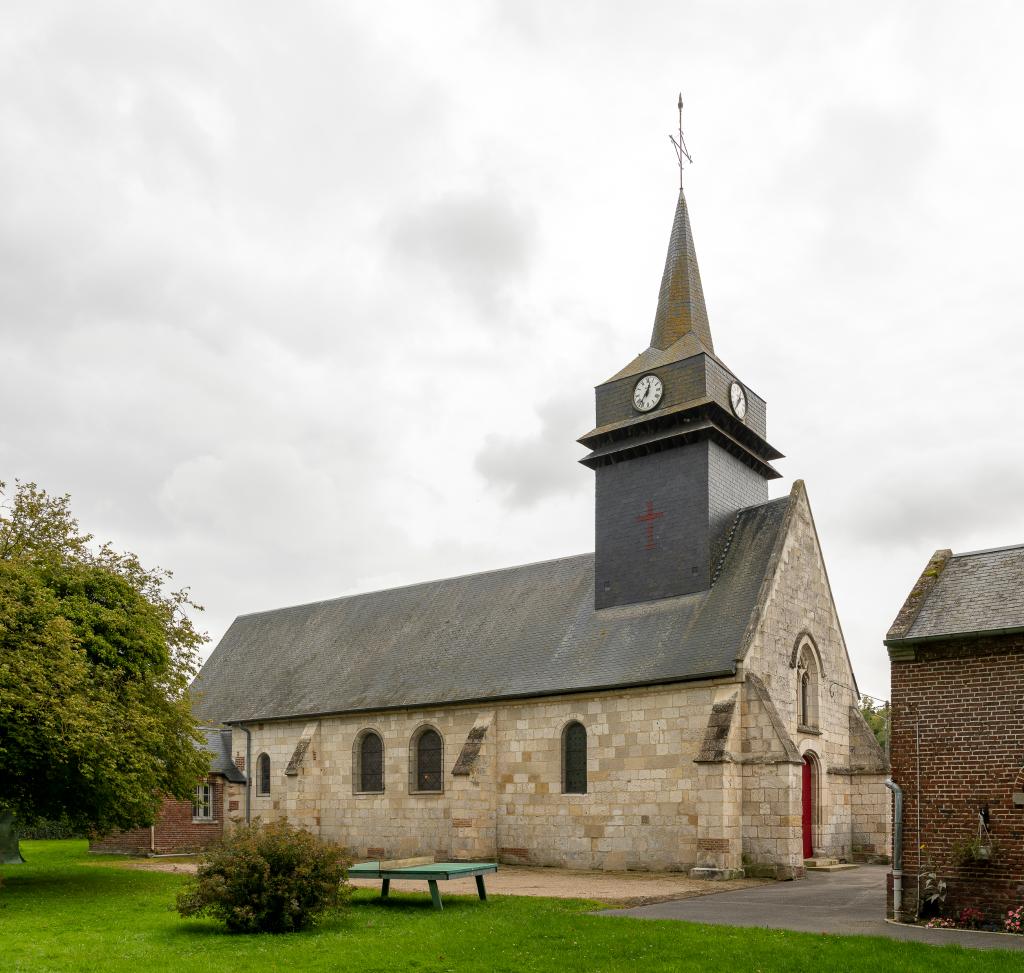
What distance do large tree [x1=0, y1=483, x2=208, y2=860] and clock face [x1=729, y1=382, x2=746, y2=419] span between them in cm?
1475

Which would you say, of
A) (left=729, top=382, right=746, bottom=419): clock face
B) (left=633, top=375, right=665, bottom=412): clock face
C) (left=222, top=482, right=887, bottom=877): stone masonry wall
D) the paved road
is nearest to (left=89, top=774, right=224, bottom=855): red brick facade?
(left=222, top=482, right=887, bottom=877): stone masonry wall

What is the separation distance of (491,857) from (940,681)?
47.9ft

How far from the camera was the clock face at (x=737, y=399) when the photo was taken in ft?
89.2

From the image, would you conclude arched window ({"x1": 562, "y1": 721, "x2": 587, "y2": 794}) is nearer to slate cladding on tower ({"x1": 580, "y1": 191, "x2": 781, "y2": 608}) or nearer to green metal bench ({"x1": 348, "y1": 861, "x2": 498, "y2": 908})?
slate cladding on tower ({"x1": 580, "y1": 191, "x2": 781, "y2": 608})

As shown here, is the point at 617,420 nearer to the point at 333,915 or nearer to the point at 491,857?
the point at 491,857

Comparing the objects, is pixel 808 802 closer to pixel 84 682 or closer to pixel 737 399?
pixel 737 399

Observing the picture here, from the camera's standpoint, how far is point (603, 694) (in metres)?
24.6

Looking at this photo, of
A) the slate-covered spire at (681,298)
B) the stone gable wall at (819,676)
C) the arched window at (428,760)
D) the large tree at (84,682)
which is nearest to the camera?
the large tree at (84,682)

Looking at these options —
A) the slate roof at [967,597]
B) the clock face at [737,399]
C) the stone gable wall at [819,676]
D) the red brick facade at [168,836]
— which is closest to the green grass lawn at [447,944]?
the slate roof at [967,597]

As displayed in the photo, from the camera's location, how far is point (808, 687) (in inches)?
1025

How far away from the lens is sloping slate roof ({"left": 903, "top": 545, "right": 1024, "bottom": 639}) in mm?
14125

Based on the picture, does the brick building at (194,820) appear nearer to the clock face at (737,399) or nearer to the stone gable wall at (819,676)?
the stone gable wall at (819,676)

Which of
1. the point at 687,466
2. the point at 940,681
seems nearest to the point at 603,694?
the point at 687,466

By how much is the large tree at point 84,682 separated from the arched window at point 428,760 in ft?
21.5
